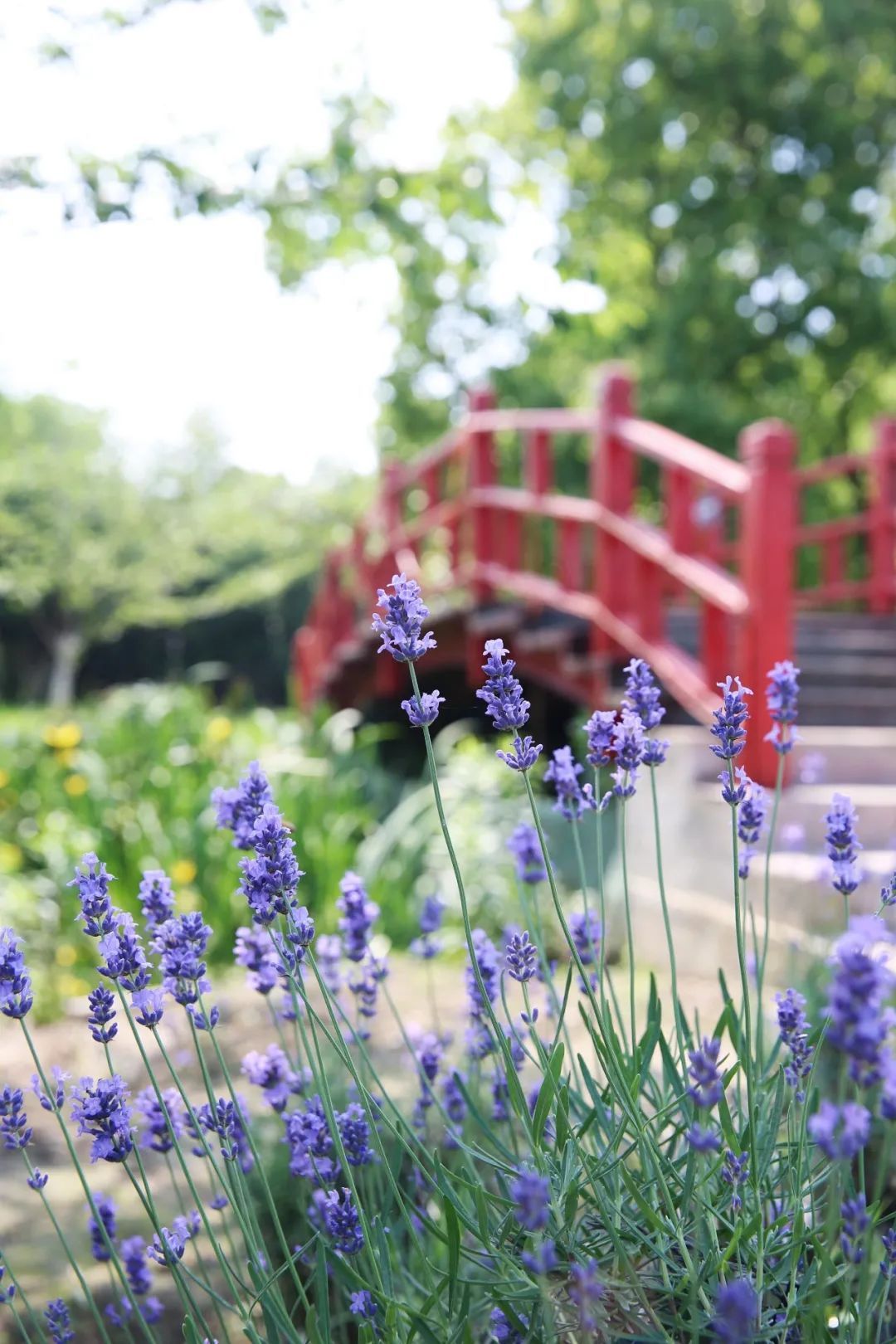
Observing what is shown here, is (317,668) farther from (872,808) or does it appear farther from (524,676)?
(872,808)

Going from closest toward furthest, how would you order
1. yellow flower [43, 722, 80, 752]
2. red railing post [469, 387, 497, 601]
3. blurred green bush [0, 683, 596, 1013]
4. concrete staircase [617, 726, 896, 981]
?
concrete staircase [617, 726, 896, 981] → blurred green bush [0, 683, 596, 1013] → yellow flower [43, 722, 80, 752] → red railing post [469, 387, 497, 601]

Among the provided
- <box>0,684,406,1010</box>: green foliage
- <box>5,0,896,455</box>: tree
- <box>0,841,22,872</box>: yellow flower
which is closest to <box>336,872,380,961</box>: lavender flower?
<box>0,684,406,1010</box>: green foliage

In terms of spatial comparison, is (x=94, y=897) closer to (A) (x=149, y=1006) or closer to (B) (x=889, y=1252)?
(A) (x=149, y=1006)

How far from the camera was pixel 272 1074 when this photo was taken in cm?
147

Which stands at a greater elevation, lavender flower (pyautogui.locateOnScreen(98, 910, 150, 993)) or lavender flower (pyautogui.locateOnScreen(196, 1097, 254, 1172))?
lavender flower (pyautogui.locateOnScreen(98, 910, 150, 993))

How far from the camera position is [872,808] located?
4031 mm

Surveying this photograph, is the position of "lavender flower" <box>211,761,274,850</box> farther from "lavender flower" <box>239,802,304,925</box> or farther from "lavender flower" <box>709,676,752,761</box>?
"lavender flower" <box>709,676,752,761</box>

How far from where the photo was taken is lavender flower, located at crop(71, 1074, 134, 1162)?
112 cm

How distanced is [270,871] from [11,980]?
0.25m

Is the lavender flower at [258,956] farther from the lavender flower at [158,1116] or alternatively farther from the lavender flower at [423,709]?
the lavender flower at [423,709]

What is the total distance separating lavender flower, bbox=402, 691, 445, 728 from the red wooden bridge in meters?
3.16

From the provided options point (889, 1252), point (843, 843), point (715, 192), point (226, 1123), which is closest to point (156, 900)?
point (226, 1123)

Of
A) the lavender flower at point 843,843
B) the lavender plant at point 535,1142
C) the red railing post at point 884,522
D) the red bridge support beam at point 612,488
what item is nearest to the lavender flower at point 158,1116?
the lavender plant at point 535,1142

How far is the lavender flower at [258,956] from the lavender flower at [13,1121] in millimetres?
286
